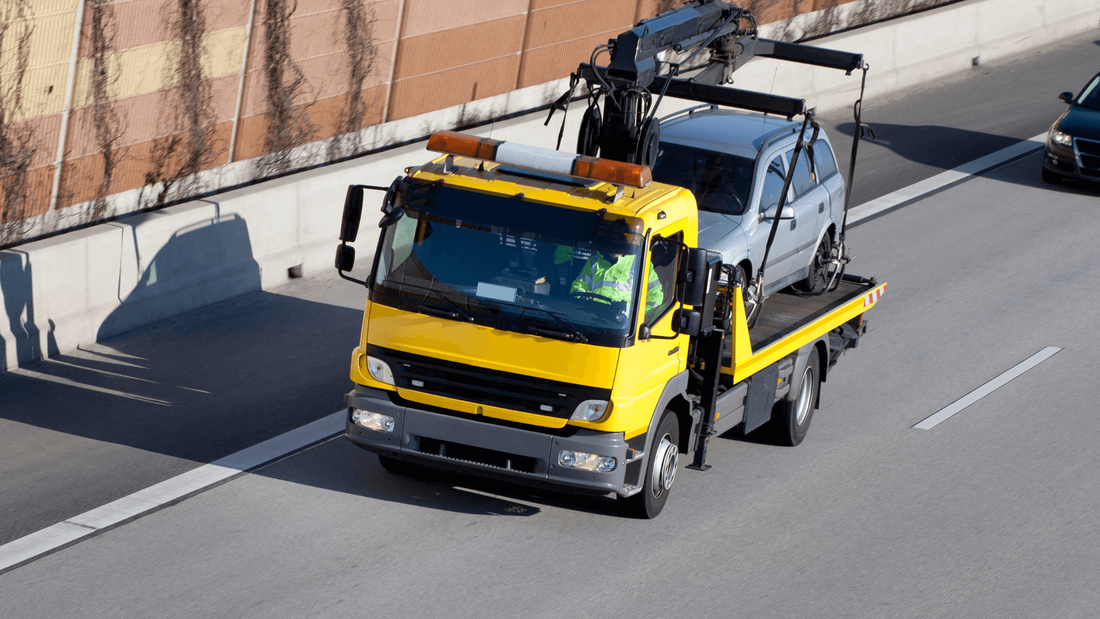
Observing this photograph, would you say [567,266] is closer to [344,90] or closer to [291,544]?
[291,544]

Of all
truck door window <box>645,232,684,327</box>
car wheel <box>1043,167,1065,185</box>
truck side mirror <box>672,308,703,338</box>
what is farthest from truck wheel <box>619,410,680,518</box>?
car wheel <box>1043,167,1065,185</box>

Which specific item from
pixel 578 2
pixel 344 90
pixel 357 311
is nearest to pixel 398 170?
pixel 344 90

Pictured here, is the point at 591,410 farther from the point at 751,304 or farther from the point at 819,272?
the point at 819,272

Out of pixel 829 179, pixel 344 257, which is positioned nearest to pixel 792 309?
pixel 829 179

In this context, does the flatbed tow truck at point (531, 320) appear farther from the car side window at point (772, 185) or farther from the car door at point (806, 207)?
the car door at point (806, 207)

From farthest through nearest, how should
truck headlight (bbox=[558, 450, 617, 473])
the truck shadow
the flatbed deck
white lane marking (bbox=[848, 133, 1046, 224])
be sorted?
white lane marking (bbox=[848, 133, 1046, 224]) < the flatbed deck < the truck shadow < truck headlight (bbox=[558, 450, 617, 473])

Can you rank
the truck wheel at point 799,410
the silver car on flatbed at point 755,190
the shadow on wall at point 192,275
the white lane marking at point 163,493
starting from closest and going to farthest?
1. the white lane marking at point 163,493
2. the truck wheel at point 799,410
3. the silver car on flatbed at point 755,190
4. the shadow on wall at point 192,275

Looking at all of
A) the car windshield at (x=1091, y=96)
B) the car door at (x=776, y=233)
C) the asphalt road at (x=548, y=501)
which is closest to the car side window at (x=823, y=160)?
the car door at (x=776, y=233)

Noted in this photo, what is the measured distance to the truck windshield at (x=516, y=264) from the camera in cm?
866

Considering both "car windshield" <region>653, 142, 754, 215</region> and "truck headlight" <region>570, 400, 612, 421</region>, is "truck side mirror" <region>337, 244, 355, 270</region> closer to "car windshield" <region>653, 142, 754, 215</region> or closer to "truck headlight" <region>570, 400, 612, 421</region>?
"truck headlight" <region>570, 400, 612, 421</region>

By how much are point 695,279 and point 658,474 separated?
55.8 inches

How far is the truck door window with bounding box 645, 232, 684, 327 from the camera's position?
8.83m

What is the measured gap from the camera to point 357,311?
1393 centimetres

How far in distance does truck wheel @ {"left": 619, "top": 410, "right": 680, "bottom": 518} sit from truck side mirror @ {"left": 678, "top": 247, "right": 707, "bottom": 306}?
0.96 metres
